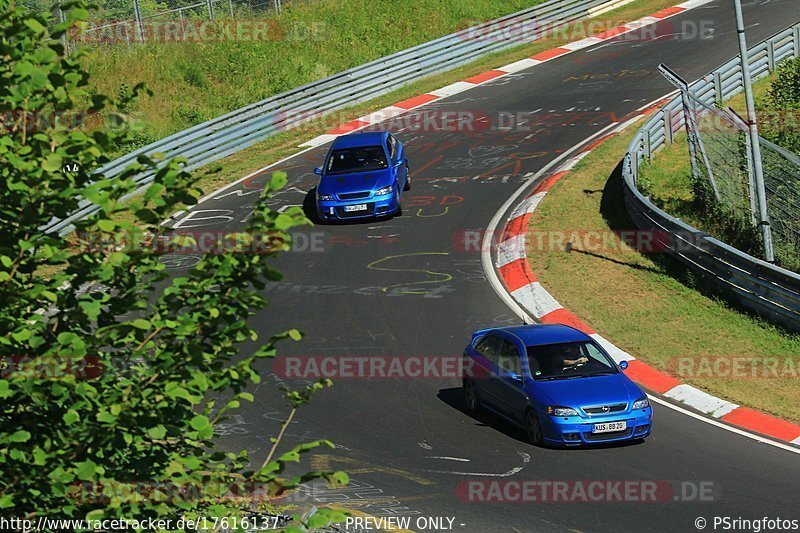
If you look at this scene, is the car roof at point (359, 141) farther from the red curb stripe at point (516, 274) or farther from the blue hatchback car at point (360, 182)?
the red curb stripe at point (516, 274)

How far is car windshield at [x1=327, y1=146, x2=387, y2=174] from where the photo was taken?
82.1 feet

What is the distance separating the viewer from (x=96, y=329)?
5.35 meters

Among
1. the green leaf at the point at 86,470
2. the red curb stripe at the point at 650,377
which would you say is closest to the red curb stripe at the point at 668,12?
the red curb stripe at the point at 650,377

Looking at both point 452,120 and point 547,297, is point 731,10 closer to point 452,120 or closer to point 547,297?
point 452,120

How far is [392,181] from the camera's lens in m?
24.7

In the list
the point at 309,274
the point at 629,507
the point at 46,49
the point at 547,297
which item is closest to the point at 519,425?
the point at 629,507

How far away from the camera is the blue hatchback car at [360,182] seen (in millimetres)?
24438

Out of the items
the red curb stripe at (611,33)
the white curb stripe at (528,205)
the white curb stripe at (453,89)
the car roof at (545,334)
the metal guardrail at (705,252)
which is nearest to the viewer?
the car roof at (545,334)

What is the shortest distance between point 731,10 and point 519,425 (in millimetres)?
32778

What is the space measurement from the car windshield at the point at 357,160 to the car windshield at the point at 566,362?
442 inches

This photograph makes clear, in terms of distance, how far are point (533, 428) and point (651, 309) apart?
20.2 feet

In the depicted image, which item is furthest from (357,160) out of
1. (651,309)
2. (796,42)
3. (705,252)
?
(796,42)

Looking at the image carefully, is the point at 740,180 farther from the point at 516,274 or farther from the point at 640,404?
the point at 640,404

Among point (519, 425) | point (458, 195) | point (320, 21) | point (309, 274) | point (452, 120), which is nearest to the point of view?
point (519, 425)
